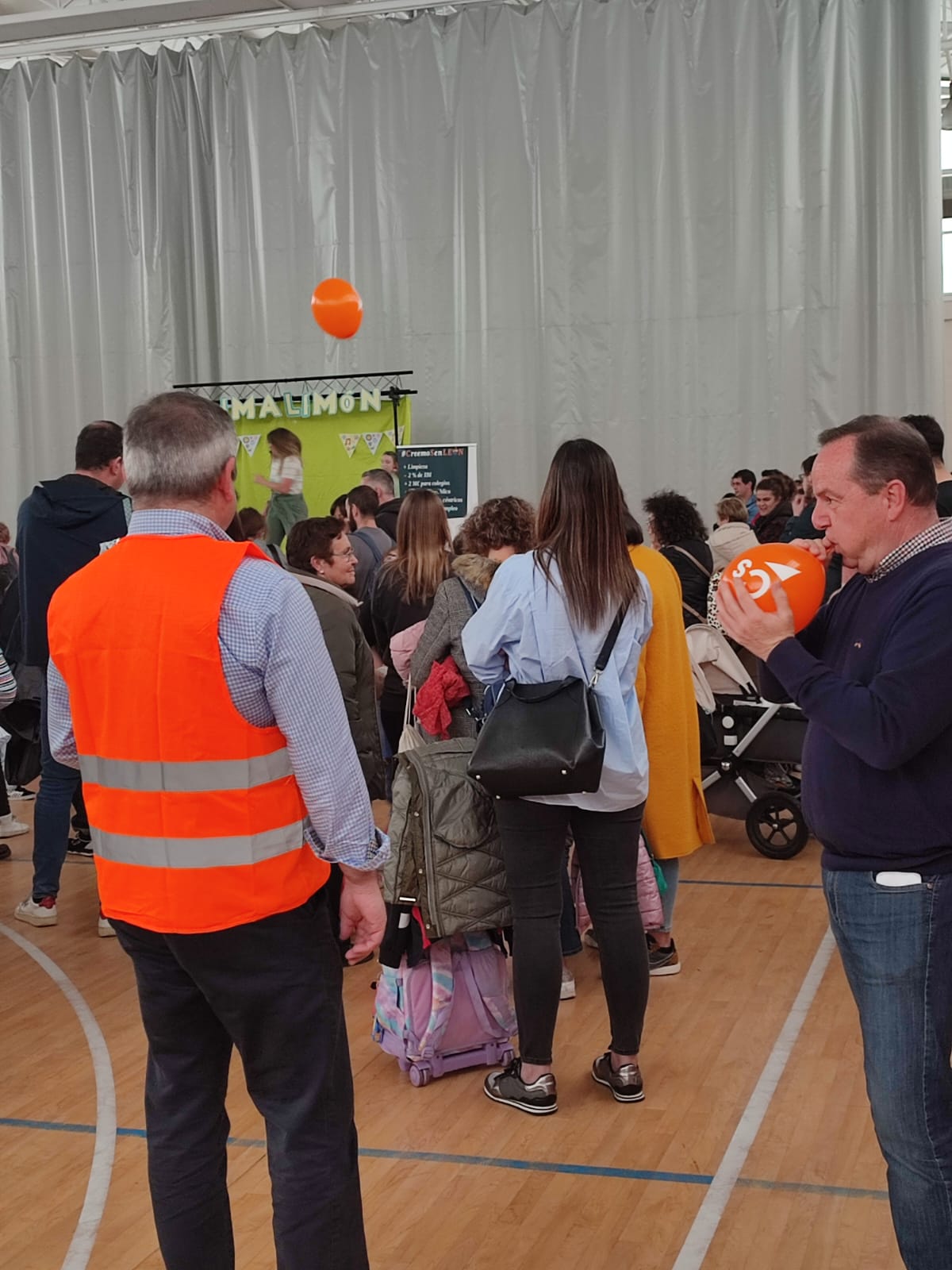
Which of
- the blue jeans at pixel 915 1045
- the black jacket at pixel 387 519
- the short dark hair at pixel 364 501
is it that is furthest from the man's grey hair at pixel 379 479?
the blue jeans at pixel 915 1045

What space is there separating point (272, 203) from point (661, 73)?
3.74 metres

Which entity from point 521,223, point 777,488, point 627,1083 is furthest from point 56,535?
point 521,223

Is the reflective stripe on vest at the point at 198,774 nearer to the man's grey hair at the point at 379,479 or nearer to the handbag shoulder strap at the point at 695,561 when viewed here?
the handbag shoulder strap at the point at 695,561

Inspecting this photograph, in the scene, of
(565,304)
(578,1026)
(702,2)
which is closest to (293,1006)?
(578,1026)

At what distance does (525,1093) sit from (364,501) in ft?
12.8

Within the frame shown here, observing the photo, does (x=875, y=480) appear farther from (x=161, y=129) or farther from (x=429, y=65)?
(x=161, y=129)

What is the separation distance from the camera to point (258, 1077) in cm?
212

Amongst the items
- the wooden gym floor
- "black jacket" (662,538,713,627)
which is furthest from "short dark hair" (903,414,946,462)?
the wooden gym floor

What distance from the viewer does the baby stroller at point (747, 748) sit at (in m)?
5.85

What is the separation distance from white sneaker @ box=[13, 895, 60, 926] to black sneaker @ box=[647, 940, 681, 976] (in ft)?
7.67

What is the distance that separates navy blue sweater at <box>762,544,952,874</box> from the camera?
1983mm

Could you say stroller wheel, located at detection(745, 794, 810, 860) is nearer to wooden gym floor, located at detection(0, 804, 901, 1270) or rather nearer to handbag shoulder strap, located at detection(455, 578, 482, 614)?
wooden gym floor, located at detection(0, 804, 901, 1270)

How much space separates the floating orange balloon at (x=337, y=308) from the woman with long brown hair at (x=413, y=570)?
262 inches

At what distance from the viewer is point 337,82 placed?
1245cm
